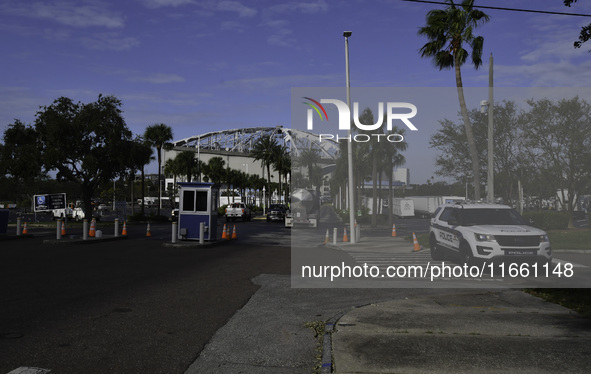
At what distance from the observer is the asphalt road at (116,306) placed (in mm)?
6016

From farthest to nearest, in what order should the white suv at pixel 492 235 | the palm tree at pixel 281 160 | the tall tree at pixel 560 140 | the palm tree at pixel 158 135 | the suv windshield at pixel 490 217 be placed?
the palm tree at pixel 281 160 → the palm tree at pixel 158 135 → the tall tree at pixel 560 140 → the suv windshield at pixel 490 217 → the white suv at pixel 492 235

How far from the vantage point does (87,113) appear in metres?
38.7

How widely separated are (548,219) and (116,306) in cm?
1048

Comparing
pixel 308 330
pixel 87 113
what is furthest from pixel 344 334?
pixel 87 113

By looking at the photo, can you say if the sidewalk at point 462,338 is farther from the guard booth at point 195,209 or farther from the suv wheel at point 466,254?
the guard booth at point 195,209

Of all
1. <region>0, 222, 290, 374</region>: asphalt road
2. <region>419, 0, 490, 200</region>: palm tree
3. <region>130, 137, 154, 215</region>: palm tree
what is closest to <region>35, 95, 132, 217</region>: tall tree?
<region>130, 137, 154, 215</region>: palm tree

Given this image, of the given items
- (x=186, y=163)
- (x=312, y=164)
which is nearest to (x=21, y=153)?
(x=312, y=164)

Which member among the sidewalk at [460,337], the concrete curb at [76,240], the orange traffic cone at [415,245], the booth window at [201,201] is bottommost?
the sidewalk at [460,337]

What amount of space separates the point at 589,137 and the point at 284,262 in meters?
9.29

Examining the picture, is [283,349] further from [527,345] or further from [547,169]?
→ [547,169]

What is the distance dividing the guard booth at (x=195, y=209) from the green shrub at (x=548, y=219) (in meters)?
14.1

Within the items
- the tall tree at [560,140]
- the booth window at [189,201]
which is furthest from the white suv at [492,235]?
Answer: the booth window at [189,201]

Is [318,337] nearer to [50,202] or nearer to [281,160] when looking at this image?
[50,202]

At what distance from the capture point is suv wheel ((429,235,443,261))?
13992 mm
